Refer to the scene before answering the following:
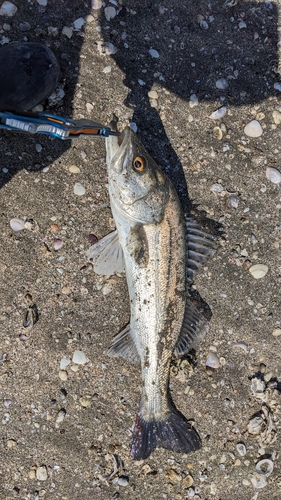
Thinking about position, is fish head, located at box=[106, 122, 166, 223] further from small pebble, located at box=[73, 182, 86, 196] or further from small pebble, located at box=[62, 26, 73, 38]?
small pebble, located at box=[62, 26, 73, 38]

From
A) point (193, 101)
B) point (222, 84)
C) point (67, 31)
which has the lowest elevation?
point (193, 101)

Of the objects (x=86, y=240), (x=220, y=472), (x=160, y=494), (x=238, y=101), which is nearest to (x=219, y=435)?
(x=220, y=472)

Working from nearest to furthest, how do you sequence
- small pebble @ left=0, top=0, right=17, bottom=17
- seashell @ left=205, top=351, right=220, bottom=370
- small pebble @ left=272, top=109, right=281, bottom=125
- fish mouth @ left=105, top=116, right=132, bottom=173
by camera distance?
fish mouth @ left=105, top=116, right=132, bottom=173, small pebble @ left=0, top=0, right=17, bottom=17, seashell @ left=205, top=351, right=220, bottom=370, small pebble @ left=272, top=109, right=281, bottom=125

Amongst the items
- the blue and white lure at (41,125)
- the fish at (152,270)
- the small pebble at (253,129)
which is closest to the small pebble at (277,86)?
the small pebble at (253,129)

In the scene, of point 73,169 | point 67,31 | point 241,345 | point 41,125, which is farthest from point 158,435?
point 67,31

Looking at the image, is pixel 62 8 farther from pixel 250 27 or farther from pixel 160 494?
pixel 160 494

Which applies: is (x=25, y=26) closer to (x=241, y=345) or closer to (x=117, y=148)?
(x=117, y=148)

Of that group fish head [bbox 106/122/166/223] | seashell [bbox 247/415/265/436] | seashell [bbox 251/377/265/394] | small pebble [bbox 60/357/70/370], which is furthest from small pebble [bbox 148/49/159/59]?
seashell [bbox 247/415/265/436]

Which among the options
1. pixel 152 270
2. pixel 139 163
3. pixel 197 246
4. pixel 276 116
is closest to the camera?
pixel 139 163
